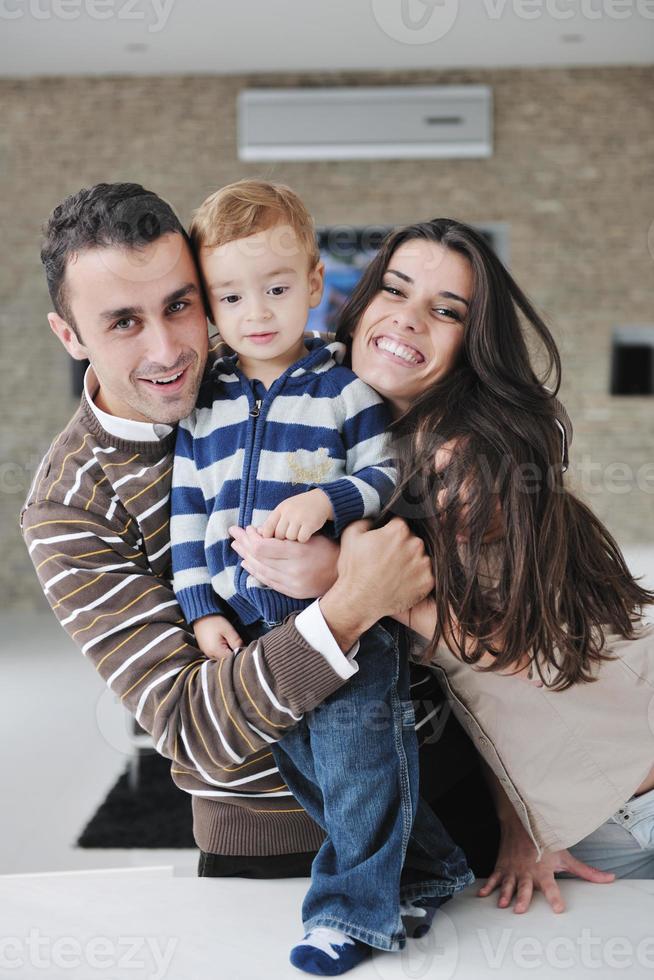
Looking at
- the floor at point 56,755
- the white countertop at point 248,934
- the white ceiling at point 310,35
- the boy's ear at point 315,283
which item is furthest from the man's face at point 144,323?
the white ceiling at point 310,35

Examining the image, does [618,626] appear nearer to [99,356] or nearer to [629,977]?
[629,977]

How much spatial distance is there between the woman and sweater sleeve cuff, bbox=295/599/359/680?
8 centimetres

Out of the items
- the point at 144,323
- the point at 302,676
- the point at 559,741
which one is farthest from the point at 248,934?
the point at 144,323

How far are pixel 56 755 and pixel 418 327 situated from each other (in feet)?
9.64

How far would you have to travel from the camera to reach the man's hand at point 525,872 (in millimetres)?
1243

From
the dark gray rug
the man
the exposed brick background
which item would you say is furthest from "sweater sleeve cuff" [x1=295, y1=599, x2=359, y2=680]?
the exposed brick background

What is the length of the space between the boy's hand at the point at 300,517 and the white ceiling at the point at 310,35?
12.6 feet

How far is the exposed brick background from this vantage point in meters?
5.82

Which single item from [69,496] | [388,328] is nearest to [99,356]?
[69,496]

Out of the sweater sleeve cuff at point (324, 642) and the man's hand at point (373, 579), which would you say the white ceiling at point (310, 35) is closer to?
the man's hand at point (373, 579)

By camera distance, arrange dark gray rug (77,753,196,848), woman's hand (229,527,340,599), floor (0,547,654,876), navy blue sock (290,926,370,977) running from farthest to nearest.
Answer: dark gray rug (77,753,196,848)
floor (0,547,654,876)
woman's hand (229,527,340,599)
navy blue sock (290,926,370,977)

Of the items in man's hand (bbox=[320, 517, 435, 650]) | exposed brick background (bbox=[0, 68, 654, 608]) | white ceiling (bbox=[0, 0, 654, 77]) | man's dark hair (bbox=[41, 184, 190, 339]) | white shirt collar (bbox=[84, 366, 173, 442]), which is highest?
white ceiling (bbox=[0, 0, 654, 77])

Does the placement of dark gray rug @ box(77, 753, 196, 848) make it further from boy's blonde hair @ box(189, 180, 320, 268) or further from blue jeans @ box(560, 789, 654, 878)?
boy's blonde hair @ box(189, 180, 320, 268)

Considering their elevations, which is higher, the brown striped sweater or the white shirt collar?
the white shirt collar
